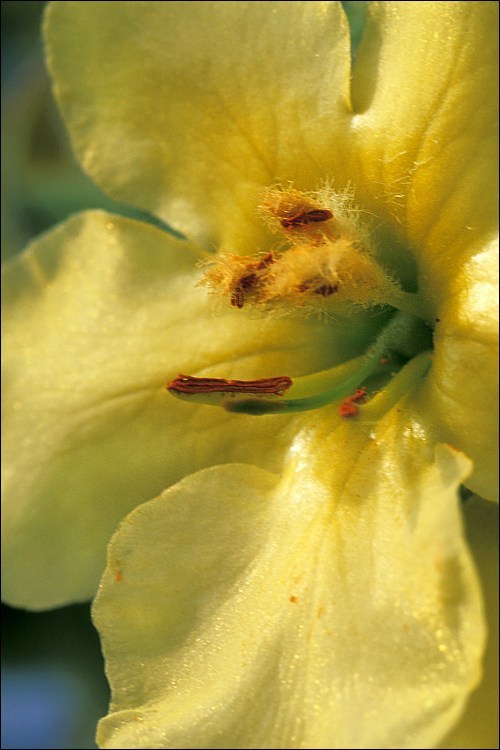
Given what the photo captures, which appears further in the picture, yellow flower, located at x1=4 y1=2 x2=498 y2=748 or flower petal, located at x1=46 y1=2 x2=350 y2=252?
flower petal, located at x1=46 y1=2 x2=350 y2=252

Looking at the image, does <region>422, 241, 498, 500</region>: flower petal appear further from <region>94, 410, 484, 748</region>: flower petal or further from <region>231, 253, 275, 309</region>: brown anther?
<region>231, 253, 275, 309</region>: brown anther

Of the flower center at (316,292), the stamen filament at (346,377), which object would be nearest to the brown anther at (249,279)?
the flower center at (316,292)

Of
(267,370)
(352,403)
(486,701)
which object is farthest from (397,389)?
(486,701)

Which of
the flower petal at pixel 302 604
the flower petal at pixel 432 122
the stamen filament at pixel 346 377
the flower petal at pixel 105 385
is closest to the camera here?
the flower petal at pixel 302 604

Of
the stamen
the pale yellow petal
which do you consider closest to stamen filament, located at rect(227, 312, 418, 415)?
the stamen

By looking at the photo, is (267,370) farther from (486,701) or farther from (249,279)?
(486,701)

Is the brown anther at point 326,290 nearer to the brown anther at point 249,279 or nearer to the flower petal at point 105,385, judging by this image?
the brown anther at point 249,279

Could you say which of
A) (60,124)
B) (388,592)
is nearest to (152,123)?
(388,592)

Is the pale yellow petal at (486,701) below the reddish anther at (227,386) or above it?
below
